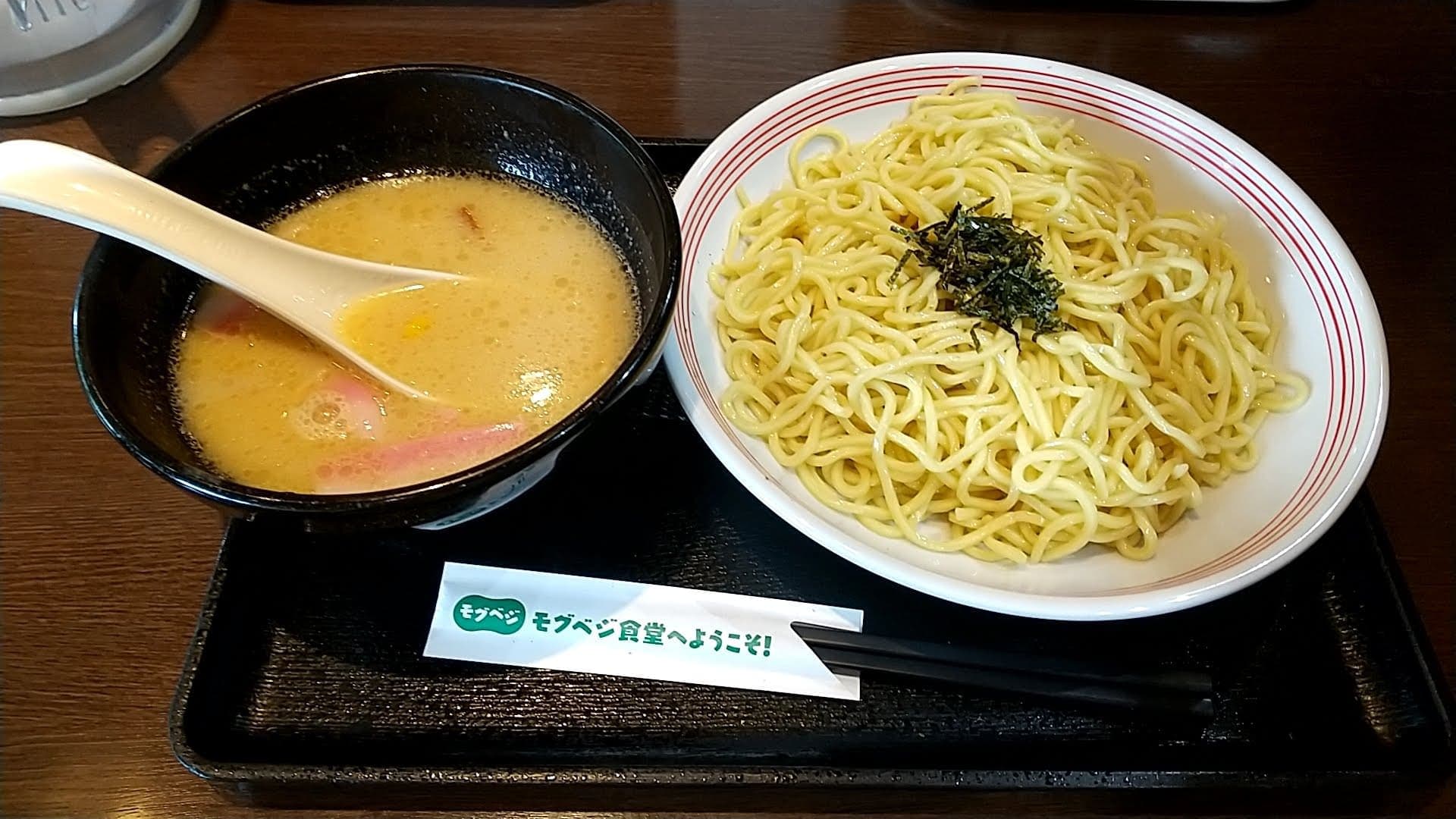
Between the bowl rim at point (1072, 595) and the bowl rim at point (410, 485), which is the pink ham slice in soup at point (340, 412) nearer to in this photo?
the bowl rim at point (410, 485)

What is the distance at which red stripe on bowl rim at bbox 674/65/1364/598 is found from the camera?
1274 mm

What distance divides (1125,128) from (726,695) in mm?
1269

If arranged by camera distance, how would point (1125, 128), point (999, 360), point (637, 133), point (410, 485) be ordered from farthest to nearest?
point (637, 133), point (1125, 128), point (999, 360), point (410, 485)

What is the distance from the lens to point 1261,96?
2078 millimetres

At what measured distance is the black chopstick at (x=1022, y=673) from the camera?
1203 millimetres

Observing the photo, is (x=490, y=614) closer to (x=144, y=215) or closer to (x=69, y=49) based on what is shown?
(x=144, y=215)

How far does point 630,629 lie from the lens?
4.16 ft

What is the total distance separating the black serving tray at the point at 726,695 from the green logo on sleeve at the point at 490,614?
52mm

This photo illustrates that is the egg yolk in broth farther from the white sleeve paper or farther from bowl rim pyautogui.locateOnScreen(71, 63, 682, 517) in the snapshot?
the white sleeve paper

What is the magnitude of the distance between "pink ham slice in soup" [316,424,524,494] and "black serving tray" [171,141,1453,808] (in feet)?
0.28

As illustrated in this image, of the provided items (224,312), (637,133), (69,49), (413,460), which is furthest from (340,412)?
(69,49)

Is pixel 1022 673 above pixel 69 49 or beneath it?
beneath

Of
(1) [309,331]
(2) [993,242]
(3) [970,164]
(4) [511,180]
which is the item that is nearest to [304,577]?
(1) [309,331]

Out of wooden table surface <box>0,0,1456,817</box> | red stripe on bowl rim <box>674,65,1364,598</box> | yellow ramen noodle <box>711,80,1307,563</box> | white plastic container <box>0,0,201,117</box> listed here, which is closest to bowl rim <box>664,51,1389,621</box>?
red stripe on bowl rim <box>674,65,1364,598</box>
